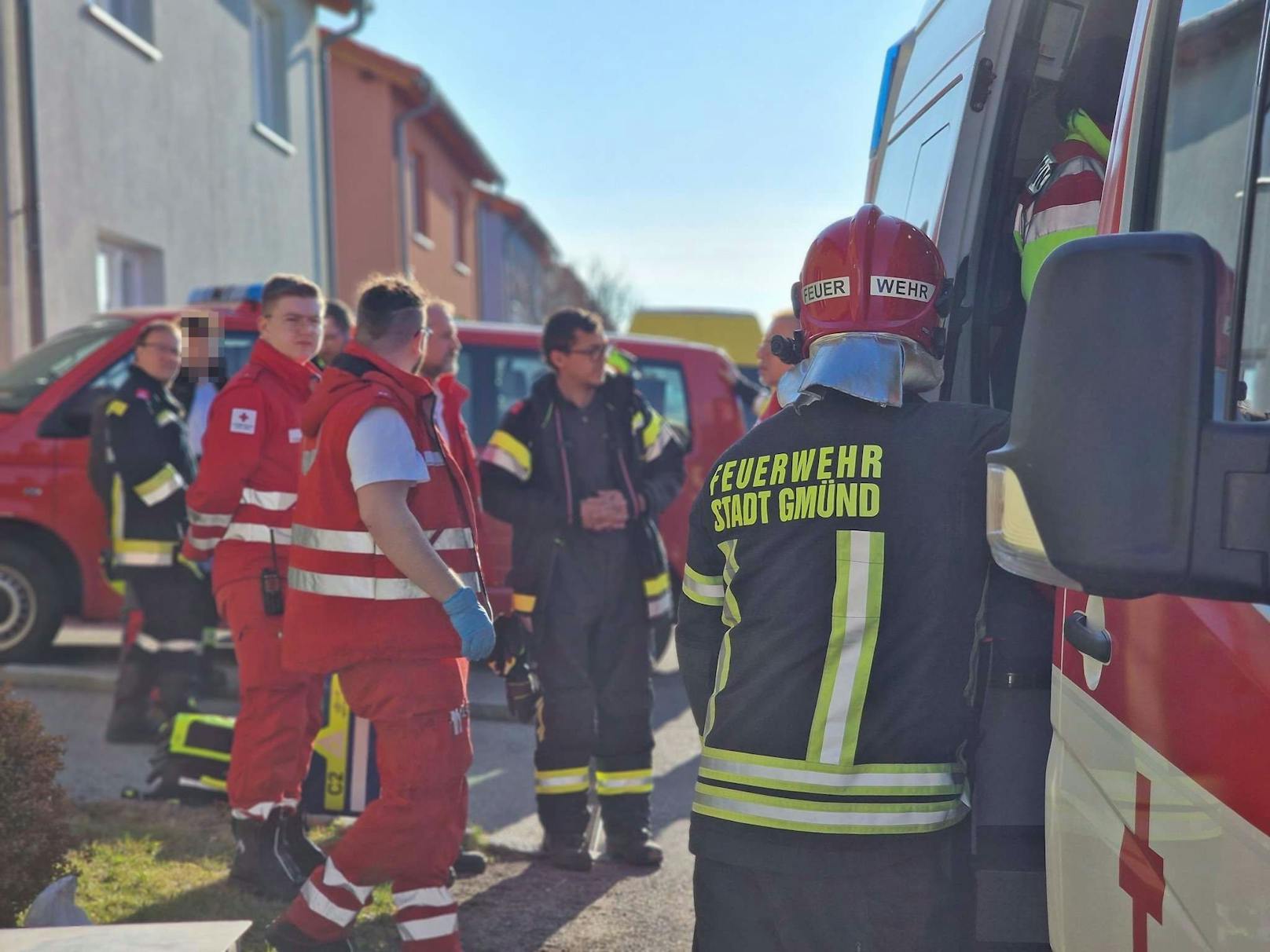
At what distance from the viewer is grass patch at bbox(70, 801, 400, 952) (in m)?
4.09

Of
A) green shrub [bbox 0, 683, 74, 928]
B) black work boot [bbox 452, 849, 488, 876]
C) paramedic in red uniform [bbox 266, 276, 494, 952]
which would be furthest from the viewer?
black work boot [bbox 452, 849, 488, 876]

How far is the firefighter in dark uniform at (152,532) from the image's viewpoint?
5.86 metres

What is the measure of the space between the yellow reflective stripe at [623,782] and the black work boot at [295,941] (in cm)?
142

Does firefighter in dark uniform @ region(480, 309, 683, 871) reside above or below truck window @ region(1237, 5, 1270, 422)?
below

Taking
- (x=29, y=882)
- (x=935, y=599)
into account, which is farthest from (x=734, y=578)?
(x=29, y=882)

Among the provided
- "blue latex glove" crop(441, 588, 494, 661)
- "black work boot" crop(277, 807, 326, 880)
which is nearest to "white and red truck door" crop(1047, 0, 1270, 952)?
"blue latex glove" crop(441, 588, 494, 661)

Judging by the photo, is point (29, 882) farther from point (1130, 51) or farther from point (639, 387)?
point (639, 387)

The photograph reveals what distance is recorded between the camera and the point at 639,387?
26.6 feet

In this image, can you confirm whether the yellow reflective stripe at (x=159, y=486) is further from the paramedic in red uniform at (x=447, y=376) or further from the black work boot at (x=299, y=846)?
the black work boot at (x=299, y=846)

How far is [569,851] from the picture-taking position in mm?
4703

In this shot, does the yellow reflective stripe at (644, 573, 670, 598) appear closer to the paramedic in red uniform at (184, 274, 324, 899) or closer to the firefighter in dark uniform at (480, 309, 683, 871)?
the firefighter in dark uniform at (480, 309, 683, 871)

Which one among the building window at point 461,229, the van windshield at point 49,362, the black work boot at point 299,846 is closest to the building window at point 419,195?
the building window at point 461,229

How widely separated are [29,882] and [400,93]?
64.0 ft

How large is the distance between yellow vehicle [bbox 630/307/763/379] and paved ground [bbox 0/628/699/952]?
11.1 m
